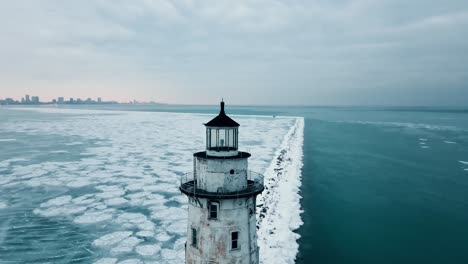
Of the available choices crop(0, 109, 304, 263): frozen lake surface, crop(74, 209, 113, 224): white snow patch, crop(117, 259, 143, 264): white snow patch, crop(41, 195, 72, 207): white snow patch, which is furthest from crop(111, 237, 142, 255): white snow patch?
crop(41, 195, 72, 207): white snow patch

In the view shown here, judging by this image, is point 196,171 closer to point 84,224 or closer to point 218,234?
point 218,234

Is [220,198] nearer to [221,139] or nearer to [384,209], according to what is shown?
[221,139]

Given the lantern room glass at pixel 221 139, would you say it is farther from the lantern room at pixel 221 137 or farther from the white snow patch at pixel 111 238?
the white snow patch at pixel 111 238

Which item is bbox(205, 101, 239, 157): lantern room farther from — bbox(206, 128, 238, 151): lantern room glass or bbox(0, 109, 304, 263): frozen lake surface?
bbox(0, 109, 304, 263): frozen lake surface

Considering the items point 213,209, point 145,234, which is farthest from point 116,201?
point 213,209

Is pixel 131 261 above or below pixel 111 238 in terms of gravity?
below

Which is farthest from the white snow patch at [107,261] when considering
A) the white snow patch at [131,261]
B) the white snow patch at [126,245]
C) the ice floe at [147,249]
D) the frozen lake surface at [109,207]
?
A: the ice floe at [147,249]
